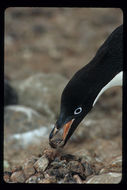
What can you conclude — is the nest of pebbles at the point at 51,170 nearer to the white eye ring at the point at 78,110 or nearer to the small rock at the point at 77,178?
the small rock at the point at 77,178

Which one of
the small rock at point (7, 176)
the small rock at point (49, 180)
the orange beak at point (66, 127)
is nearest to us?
the small rock at point (49, 180)

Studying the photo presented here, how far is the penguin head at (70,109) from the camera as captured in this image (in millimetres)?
2148

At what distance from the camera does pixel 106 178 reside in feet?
6.76

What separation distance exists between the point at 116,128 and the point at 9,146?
3.70 ft

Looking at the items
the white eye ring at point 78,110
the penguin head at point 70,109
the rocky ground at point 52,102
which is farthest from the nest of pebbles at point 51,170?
the white eye ring at point 78,110

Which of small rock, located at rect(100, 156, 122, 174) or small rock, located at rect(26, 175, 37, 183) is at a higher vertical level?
small rock, located at rect(100, 156, 122, 174)

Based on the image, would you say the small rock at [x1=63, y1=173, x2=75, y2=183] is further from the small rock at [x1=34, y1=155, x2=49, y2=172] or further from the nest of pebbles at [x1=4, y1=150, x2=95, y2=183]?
the small rock at [x1=34, y1=155, x2=49, y2=172]

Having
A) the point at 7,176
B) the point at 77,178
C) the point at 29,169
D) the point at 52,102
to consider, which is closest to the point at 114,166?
the point at 77,178

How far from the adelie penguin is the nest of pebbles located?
0.10m

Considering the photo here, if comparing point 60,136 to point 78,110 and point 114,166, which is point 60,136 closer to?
point 78,110

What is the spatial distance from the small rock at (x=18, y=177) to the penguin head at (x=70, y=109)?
0.27 m

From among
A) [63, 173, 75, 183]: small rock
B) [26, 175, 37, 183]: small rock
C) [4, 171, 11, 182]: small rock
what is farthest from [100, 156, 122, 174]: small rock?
[4, 171, 11, 182]: small rock

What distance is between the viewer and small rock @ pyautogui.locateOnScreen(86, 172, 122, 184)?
2029mm
